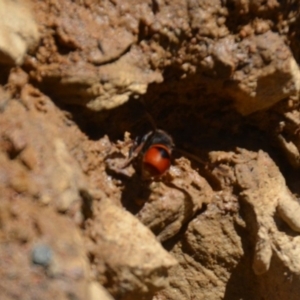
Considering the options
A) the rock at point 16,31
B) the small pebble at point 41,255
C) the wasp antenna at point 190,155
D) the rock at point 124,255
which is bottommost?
the small pebble at point 41,255

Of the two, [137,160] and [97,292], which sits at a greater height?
[137,160]

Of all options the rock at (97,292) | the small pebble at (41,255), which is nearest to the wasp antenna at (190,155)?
the rock at (97,292)

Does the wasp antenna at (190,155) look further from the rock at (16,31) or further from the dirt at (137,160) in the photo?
the rock at (16,31)

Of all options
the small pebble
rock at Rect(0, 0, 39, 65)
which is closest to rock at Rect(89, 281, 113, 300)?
the small pebble

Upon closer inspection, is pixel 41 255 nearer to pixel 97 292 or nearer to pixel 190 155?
pixel 97 292

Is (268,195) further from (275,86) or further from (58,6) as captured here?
(58,6)

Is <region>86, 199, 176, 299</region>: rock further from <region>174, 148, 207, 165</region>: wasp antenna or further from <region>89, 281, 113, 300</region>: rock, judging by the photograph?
<region>174, 148, 207, 165</region>: wasp antenna

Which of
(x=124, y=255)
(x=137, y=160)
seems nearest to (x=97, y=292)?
(x=124, y=255)

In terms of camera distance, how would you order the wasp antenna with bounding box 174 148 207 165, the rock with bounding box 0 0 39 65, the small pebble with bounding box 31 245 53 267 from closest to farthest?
the small pebble with bounding box 31 245 53 267 → the rock with bounding box 0 0 39 65 → the wasp antenna with bounding box 174 148 207 165

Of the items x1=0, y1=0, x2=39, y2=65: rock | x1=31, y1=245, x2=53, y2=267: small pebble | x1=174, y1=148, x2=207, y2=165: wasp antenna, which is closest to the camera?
x1=31, y1=245, x2=53, y2=267: small pebble
